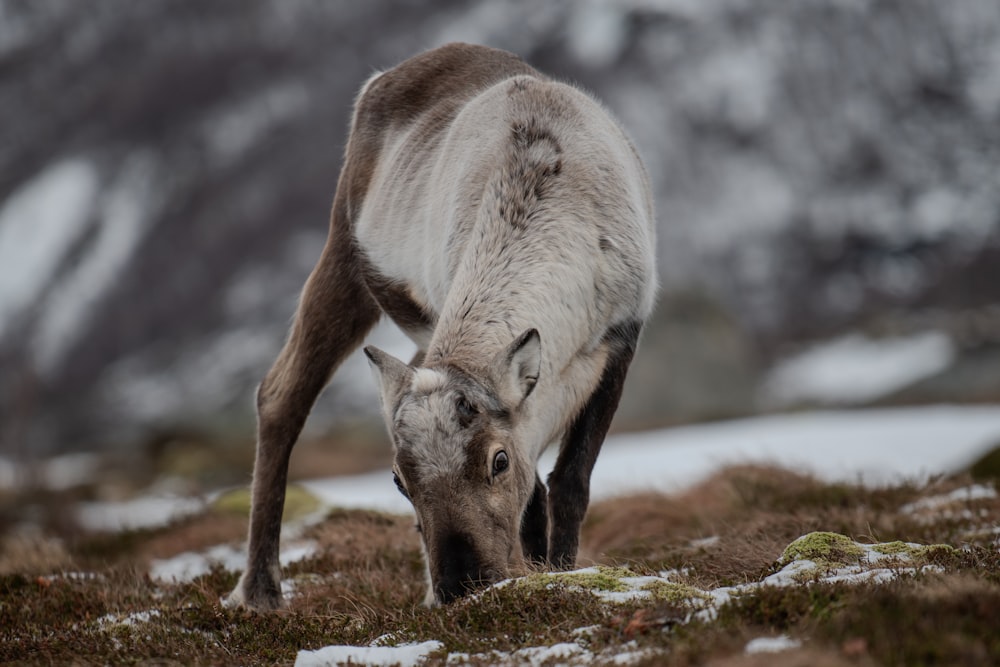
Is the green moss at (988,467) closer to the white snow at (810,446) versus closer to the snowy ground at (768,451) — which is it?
the snowy ground at (768,451)

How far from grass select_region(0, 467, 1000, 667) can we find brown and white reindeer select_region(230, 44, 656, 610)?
42 cm

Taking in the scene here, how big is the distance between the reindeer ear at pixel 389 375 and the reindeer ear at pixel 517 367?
393 millimetres

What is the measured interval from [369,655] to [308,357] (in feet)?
11.5

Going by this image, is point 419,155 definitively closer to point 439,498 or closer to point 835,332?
point 439,498

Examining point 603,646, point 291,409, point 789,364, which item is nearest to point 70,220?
point 789,364

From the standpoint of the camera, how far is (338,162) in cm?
6319

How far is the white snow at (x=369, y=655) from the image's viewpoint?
4.12 metres

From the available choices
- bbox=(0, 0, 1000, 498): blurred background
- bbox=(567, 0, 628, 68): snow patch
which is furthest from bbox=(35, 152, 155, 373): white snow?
bbox=(567, 0, 628, 68): snow patch

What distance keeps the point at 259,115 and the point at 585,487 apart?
64.5 metres

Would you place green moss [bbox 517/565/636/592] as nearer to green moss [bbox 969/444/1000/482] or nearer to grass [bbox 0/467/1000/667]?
grass [bbox 0/467/1000/667]

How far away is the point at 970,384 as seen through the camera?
31422 millimetres

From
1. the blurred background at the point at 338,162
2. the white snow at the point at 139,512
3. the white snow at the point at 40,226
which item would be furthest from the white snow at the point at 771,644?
the white snow at the point at 40,226

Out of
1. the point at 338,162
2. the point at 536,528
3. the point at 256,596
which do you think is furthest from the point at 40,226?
the point at 536,528

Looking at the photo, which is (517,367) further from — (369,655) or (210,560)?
(210,560)
